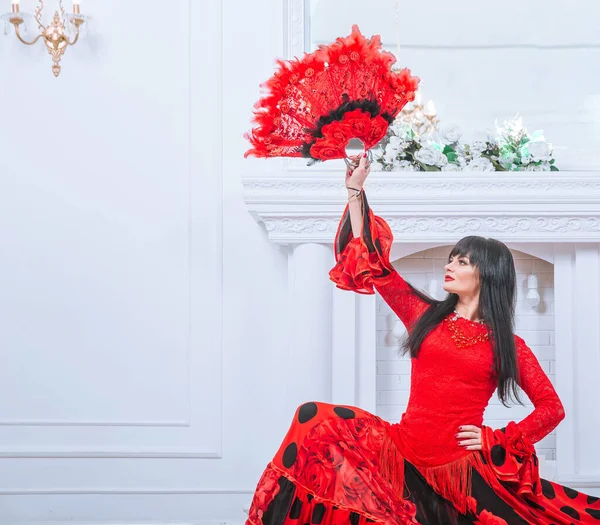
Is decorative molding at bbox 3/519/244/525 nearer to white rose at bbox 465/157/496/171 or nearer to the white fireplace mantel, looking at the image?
the white fireplace mantel

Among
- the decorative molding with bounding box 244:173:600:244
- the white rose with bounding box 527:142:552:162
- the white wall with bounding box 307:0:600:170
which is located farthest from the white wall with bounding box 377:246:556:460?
the white wall with bounding box 307:0:600:170

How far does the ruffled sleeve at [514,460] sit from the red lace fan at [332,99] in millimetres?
901

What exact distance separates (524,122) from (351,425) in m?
1.74

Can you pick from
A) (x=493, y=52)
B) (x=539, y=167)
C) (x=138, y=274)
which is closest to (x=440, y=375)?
(x=539, y=167)

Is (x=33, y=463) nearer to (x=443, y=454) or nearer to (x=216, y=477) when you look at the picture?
(x=216, y=477)

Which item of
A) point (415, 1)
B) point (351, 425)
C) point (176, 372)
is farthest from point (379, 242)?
point (415, 1)

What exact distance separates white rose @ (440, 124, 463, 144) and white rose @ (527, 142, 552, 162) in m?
0.29

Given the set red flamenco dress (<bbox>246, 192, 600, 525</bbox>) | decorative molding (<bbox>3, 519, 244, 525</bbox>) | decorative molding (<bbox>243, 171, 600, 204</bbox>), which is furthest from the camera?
decorative molding (<bbox>3, 519, 244, 525</bbox>)

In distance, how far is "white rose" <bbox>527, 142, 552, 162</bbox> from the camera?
125 inches

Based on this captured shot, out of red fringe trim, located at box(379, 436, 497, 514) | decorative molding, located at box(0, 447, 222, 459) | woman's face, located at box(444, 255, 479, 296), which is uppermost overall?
woman's face, located at box(444, 255, 479, 296)

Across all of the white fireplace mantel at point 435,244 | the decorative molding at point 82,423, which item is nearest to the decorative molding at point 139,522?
the decorative molding at point 82,423

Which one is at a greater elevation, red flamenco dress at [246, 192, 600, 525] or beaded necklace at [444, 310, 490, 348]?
beaded necklace at [444, 310, 490, 348]

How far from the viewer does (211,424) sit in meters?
3.29

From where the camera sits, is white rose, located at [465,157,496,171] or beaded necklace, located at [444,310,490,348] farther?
white rose, located at [465,157,496,171]
